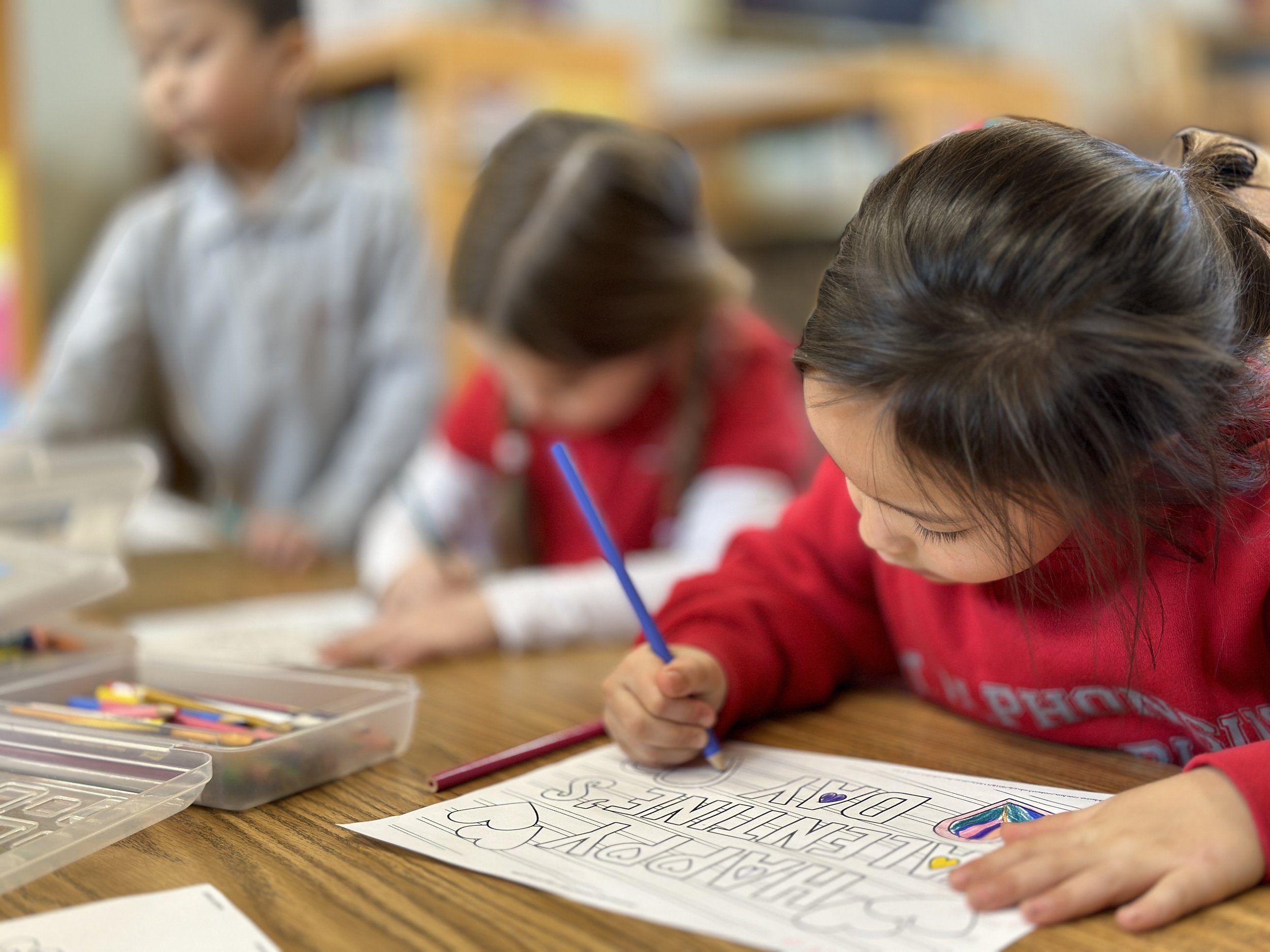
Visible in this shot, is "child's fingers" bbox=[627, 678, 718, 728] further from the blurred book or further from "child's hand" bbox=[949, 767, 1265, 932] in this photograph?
the blurred book

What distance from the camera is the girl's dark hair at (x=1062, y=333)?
0.42m

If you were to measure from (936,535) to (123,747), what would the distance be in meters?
0.36

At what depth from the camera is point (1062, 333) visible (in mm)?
425

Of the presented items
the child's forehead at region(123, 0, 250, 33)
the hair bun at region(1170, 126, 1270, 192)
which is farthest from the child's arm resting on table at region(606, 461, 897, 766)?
the child's forehead at region(123, 0, 250, 33)

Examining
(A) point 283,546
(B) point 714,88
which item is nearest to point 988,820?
(A) point 283,546

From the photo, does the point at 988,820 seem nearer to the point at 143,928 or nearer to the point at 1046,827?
the point at 1046,827

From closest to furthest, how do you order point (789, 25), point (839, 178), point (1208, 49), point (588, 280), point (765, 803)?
point (765, 803)
point (588, 280)
point (839, 178)
point (789, 25)
point (1208, 49)

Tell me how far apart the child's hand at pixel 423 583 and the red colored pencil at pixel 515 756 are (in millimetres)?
316

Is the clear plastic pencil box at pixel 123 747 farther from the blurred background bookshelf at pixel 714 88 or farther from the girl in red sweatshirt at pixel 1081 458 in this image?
the blurred background bookshelf at pixel 714 88

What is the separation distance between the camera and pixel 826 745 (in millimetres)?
590

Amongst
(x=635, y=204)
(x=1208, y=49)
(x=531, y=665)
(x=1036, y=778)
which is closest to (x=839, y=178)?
(x=1208, y=49)

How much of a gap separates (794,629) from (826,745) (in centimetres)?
8

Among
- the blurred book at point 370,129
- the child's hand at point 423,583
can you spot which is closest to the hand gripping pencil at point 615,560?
the child's hand at point 423,583

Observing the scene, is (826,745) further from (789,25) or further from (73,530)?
(789,25)
